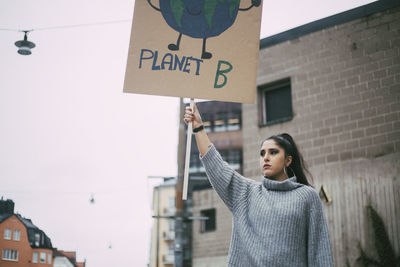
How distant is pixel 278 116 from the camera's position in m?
14.0

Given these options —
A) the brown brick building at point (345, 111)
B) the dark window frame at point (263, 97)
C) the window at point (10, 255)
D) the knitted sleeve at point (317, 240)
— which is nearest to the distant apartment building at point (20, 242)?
the window at point (10, 255)

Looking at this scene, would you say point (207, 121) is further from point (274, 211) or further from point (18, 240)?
point (274, 211)

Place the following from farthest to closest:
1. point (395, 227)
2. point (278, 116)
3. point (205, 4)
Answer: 1. point (278, 116)
2. point (395, 227)
3. point (205, 4)

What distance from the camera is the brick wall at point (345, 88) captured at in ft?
38.0

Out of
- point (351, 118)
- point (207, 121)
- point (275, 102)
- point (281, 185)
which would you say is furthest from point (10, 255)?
point (207, 121)

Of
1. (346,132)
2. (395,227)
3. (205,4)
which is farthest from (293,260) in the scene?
(346,132)

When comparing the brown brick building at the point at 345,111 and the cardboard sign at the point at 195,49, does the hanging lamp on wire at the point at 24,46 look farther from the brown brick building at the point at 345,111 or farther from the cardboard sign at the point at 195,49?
the cardboard sign at the point at 195,49

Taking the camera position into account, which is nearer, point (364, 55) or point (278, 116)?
point (364, 55)

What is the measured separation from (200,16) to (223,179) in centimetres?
152

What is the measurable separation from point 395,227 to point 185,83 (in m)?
8.13

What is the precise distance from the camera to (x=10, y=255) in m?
10.3

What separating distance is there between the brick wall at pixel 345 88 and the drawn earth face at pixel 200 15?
311 inches

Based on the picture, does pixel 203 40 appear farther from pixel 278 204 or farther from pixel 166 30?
pixel 278 204

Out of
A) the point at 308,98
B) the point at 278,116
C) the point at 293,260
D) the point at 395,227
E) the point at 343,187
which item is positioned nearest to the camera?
the point at 293,260
